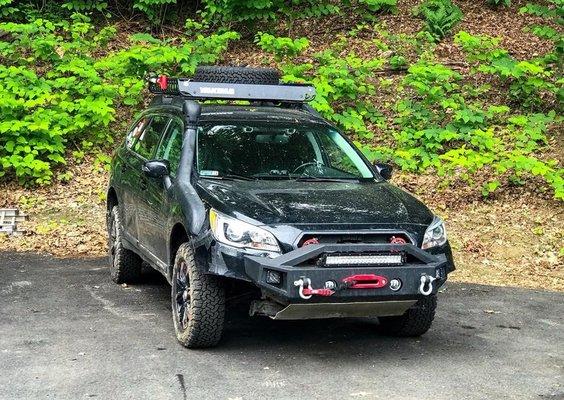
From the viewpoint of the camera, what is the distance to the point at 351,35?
1645 centimetres

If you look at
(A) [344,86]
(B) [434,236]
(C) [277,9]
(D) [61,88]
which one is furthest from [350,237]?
(C) [277,9]

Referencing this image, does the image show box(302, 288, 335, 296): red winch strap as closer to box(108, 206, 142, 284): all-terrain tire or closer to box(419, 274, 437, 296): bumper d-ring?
box(419, 274, 437, 296): bumper d-ring

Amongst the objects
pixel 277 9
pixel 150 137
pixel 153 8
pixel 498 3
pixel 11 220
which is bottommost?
pixel 11 220

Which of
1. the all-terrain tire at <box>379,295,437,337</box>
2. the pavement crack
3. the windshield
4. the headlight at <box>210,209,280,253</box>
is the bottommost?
the pavement crack

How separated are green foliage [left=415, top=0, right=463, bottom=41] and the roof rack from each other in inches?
358

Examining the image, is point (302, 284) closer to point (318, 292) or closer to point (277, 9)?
point (318, 292)

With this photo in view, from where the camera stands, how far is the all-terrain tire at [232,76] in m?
7.79

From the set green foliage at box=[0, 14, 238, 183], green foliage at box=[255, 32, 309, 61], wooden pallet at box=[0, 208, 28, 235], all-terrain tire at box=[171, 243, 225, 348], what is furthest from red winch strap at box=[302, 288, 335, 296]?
green foliage at box=[255, 32, 309, 61]

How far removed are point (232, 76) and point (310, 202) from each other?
2.30 meters

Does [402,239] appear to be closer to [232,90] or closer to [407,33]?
[232,90]

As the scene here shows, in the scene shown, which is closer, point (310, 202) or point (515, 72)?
point (310, 202)

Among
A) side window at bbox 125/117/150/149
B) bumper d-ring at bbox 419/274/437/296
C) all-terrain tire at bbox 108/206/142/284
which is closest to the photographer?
bumper d-ring at bbox 419/274/437/296

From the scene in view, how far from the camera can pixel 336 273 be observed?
5.55 metres

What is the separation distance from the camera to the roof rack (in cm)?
734
